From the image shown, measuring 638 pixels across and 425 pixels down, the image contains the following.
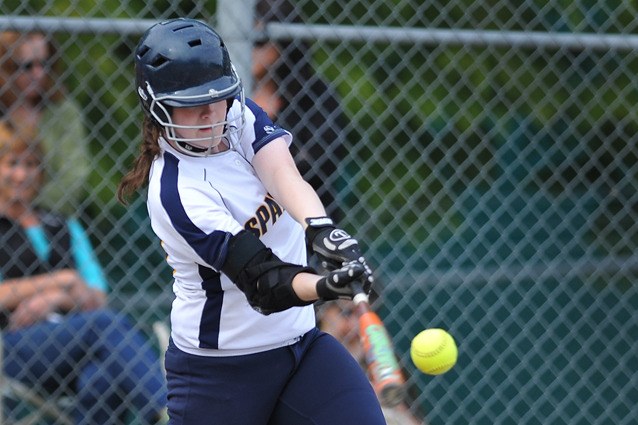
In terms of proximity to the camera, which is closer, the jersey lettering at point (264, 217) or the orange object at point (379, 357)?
the orange object at point (379, 357)

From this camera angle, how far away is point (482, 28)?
5254 mm

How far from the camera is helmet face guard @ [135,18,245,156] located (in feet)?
9.89

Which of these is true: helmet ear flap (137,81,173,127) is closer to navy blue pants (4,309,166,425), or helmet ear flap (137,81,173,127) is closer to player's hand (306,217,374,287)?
player's hand (306,217,374,287)

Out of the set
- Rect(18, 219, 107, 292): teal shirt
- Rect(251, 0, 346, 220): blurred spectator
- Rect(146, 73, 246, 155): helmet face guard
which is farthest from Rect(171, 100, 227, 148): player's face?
Rect(18, 219, 107, 292): teal shirt

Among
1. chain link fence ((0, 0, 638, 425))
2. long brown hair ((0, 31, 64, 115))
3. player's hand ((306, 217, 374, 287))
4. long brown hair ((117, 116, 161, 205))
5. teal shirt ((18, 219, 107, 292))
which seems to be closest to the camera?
player's hand ((306, 217, 374, 287))

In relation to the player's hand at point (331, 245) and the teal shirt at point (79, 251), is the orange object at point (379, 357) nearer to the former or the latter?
the player's hand at point (331, 245)

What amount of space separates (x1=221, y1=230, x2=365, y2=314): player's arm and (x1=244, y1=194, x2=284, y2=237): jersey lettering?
6.8 inches

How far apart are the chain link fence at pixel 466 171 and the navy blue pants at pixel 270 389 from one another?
1618mm

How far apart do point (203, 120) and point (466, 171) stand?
8.31ft

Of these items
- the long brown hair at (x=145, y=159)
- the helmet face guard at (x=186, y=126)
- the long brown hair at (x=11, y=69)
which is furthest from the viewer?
the long brown hair at (x=11, y=69)

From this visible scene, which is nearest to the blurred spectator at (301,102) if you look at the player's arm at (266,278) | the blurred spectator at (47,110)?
the blurred spectator at (47,110)

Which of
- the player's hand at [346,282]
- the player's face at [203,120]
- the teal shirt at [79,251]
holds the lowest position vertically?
the teal shirt at [79,251]

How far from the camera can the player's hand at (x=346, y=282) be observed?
2723 millimetres

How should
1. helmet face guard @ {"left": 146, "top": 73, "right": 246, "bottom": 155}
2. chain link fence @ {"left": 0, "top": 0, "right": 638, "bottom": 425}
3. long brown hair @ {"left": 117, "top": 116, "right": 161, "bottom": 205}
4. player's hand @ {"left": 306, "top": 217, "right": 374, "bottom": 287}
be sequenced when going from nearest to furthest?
player's hand @ {"left": 306, "top": 217, "right": 374, "bottom": 287}
helmet face guard @ {"left": 146, "top": 73, "right": 246, "bottom": 155}
long brown hair @ {"left": 117, "top": 116, "right": 161, "bottom": 205}
chain link fence @ {"left": 0, "top": 0, "right": 638, "bottom": 425}
